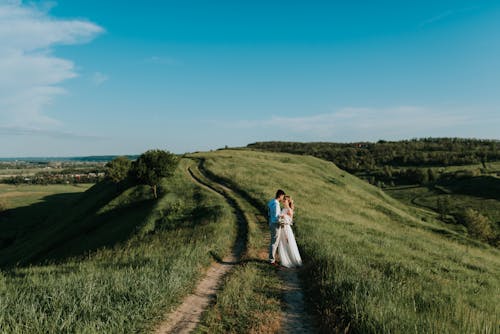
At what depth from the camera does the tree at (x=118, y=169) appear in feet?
152

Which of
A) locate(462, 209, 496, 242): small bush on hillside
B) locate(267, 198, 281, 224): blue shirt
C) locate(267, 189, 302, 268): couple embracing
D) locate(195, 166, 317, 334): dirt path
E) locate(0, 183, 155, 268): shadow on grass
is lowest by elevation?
locate(462, 209, 496, 242): small bush on hillside

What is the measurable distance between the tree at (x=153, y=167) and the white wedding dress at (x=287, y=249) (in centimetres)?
3018

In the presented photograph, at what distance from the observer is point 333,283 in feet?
29.7

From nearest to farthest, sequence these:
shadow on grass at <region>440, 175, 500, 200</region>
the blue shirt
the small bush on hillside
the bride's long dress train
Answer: the bride's long dress train, the blue shirt, the small bush on hillside, shadow on grass at <region>440, 175, 500, 200</region>

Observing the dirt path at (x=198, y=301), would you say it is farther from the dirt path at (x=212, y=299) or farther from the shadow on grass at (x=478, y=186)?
the shadow on grass at (x=478, y=186)

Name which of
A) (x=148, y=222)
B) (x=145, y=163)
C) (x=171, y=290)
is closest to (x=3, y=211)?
(x=145, y=163)

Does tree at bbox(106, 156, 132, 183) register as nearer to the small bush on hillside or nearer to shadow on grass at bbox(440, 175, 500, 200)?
the small bush on hillside

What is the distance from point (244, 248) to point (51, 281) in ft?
29.2

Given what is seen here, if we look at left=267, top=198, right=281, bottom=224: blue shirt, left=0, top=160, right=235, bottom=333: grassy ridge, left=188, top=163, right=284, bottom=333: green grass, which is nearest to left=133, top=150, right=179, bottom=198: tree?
left=0, top=160, right=235, bottom=333: grassy ridge

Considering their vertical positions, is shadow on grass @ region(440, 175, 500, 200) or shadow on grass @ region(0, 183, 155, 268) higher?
shadow on grass @ region(0, 183, 155, 268)

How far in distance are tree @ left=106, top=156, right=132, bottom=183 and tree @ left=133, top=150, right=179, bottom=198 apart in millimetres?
7152

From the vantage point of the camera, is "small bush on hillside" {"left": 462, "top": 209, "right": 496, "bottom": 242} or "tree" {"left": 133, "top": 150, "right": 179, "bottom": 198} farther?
"small bush on hillside" {"left": 462, "top": 209, "right": 496, "bottom": 242}

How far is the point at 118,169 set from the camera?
46969 mm

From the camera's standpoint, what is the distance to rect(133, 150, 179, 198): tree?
129 feet
